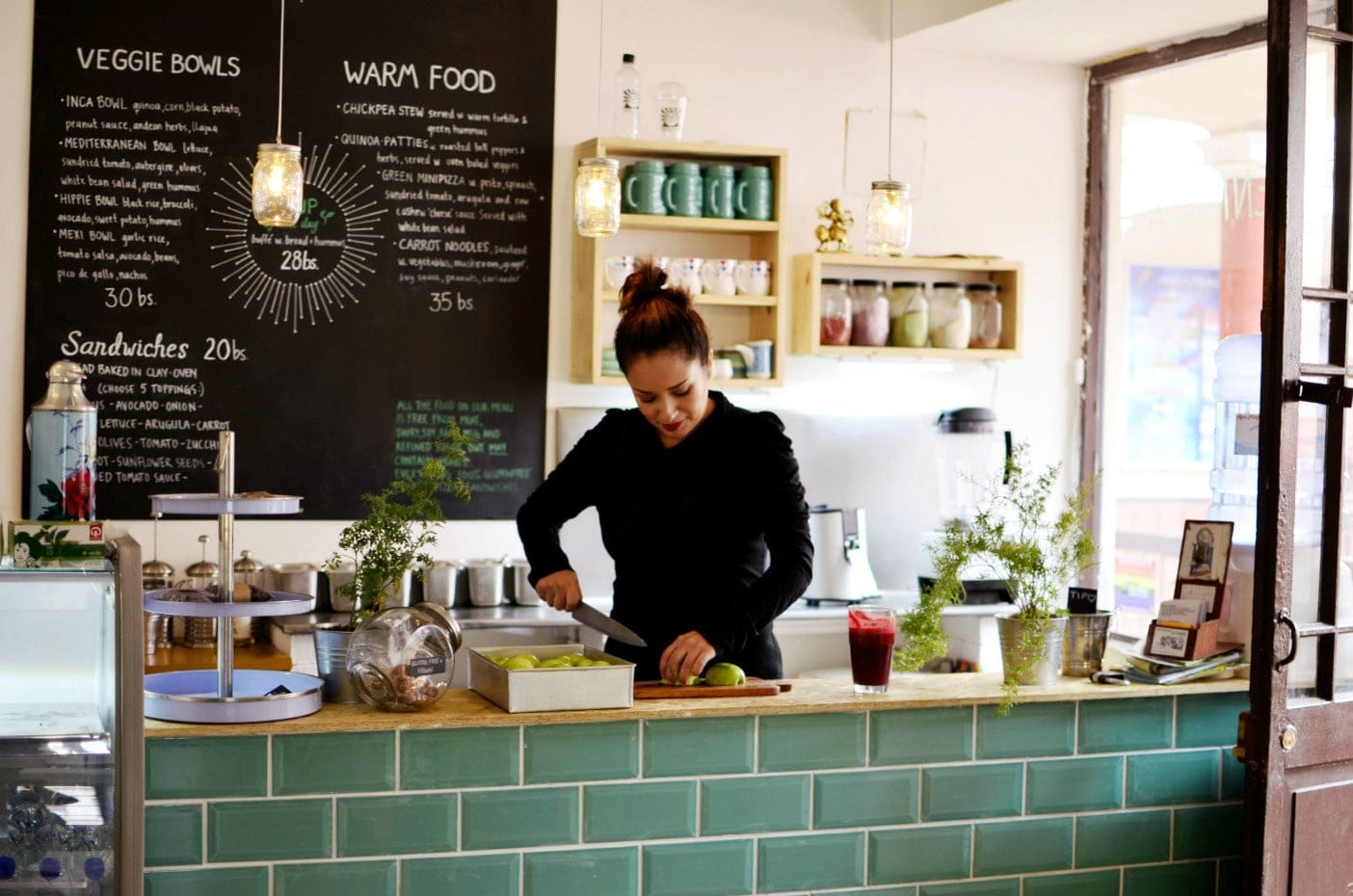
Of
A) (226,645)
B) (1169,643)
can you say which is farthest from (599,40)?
(226,645)

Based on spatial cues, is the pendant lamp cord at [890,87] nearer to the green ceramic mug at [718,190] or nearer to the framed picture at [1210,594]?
the green ceramic mug at [718,190]

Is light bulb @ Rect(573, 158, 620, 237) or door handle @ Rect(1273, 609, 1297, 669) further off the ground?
light bulb @ Rect(573, 158, 620, 237)

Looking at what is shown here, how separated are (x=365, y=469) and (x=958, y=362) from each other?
213cm

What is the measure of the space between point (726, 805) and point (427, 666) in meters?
0.55

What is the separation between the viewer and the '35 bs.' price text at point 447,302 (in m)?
4.57

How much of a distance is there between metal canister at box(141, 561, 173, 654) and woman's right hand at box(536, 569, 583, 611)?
1.64 meters

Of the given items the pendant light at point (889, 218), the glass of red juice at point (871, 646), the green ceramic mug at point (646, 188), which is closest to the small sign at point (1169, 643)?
the glass of red juice at point (871, 646)

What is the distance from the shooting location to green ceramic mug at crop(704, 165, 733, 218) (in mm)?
4629

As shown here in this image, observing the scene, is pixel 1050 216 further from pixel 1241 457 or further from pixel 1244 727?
pixel 1244 727

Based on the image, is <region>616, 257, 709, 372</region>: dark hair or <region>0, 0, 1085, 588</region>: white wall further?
<region>0, 0, 1085, 588</region>: white wall

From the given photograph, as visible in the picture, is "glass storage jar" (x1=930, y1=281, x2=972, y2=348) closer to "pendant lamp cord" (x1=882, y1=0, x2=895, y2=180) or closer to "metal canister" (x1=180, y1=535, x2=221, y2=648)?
"pendant lamp cord" (x1=882, y1=0, x2=895, y2=180)

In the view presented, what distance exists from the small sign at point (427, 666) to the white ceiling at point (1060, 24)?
312 centimetres

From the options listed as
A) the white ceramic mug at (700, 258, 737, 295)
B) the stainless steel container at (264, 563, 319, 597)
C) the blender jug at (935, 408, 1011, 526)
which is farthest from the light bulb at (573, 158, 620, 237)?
the blender jug at (935, 408, 1011, 526)

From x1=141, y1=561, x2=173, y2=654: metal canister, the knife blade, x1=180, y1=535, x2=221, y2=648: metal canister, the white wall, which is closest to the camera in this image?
the knife blade
